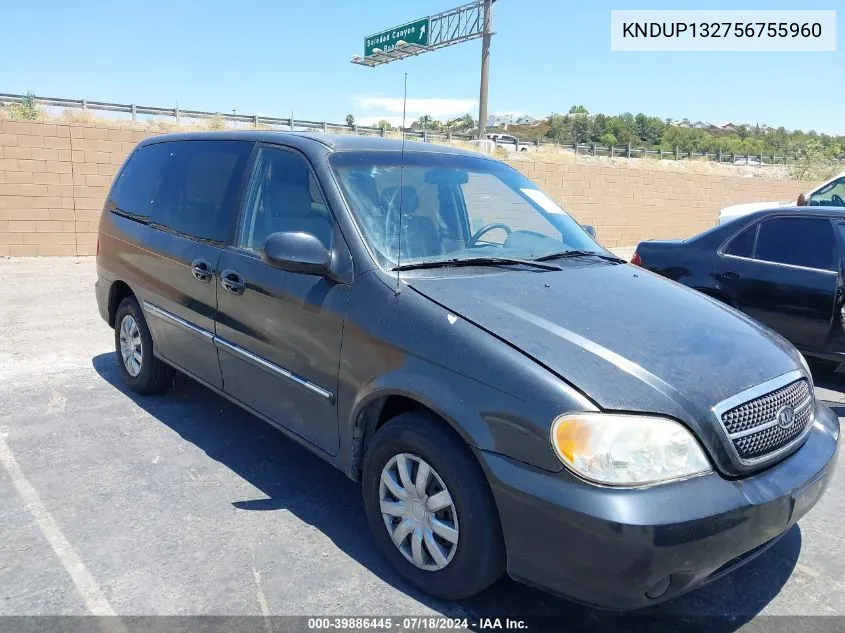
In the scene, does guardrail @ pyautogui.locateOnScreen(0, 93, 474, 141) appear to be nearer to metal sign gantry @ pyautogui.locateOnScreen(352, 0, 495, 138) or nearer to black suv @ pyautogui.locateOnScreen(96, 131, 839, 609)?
metal sign gantry @ pyautogui.locateOnScreen(352, 0, 495, 138)

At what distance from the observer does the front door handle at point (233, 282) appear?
371cm

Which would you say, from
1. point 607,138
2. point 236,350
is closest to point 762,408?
point 236,350

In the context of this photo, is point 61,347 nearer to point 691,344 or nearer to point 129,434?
point 129,434

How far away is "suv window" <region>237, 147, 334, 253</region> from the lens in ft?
11.3

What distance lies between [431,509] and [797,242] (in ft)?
16.1

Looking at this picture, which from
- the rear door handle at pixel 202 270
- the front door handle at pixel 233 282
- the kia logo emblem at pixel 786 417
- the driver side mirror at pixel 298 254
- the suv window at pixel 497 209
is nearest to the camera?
the kia logo emblem at pixel 786 417

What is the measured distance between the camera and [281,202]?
3.70m

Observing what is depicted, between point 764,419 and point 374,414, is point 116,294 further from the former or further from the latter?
point 764,419

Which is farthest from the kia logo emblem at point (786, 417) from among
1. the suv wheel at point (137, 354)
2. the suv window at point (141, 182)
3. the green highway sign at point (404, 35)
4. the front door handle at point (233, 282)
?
the green highway sign at point (404, 35)

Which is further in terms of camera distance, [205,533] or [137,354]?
[137,354]

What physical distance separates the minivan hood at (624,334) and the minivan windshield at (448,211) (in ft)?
0.79

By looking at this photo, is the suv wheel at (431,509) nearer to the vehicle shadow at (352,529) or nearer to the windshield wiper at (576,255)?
the vehicle shadow at (352,529)

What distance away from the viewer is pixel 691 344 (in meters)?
2.75

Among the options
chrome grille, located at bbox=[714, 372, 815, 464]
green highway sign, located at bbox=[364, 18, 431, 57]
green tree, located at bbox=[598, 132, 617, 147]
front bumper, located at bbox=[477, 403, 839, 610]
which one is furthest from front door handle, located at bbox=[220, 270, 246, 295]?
green tree, located at bbox=[598, 132, 617, 147]
